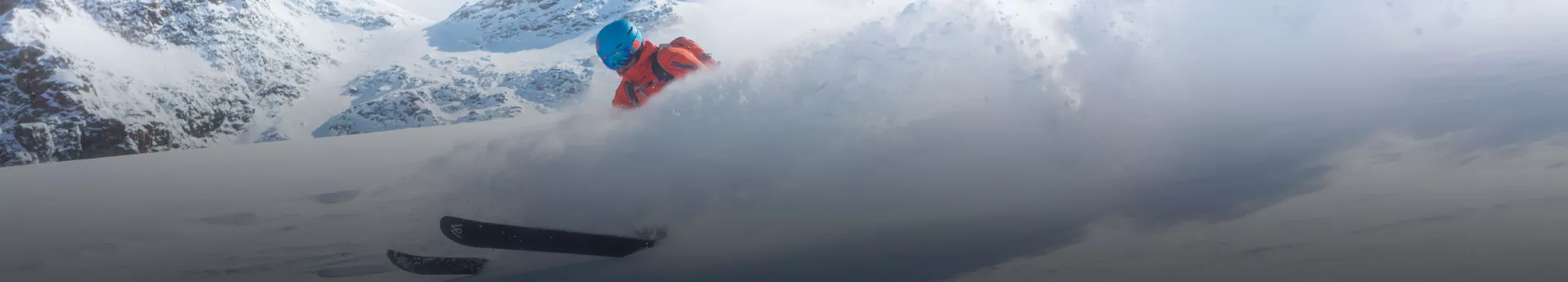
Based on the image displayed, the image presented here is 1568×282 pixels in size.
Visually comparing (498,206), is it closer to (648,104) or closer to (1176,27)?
(648,104)

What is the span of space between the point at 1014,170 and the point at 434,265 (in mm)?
4100

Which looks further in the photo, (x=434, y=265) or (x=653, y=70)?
(x=653, y=70)

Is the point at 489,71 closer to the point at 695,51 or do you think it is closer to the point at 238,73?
the point at 238,73

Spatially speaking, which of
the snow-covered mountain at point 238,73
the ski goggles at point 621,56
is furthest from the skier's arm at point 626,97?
the snow-covered mountain at point 238,73

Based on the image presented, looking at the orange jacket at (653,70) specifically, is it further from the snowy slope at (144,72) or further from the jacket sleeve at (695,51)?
the snowy slope at (144,72)

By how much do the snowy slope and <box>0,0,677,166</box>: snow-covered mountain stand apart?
0.19m

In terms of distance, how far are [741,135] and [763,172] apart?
0.40m

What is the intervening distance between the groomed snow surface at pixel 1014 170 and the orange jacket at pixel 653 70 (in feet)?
1.52

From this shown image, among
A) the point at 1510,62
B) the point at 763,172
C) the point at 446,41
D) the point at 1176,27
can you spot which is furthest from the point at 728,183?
the point at 446,41

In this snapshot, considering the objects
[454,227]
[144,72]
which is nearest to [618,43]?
[454,227]

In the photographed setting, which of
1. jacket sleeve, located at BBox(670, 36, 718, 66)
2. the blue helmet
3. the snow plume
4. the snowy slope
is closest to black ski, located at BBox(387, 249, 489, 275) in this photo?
the snow plume

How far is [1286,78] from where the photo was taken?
8914mm

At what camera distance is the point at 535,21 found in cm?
15300

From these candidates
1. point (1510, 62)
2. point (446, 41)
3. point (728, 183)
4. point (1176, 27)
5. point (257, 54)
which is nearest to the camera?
point (728, 183)
